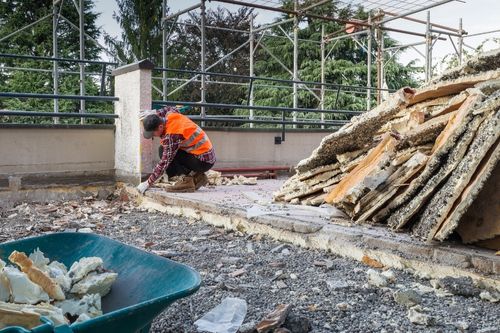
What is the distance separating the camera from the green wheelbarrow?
1661 millimetres

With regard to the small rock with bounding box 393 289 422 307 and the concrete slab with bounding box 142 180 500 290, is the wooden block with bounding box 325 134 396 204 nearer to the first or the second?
the concrete slab with bounding box 142 180 500 290

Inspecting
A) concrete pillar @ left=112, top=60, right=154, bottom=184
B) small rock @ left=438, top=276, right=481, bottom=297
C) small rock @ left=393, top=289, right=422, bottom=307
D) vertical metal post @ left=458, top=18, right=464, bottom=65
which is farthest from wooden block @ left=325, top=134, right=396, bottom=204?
vertical metal post @ left=458, top=18, right=464, bottom=65

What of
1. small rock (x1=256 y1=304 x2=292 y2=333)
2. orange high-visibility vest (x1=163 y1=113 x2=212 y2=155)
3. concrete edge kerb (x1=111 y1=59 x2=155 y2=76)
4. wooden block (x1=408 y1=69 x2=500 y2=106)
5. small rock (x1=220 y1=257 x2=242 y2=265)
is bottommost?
small rock (x1=220 y1=257 x2=242 y2=265)

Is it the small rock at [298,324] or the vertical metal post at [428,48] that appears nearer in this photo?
the small rock at [298,324]

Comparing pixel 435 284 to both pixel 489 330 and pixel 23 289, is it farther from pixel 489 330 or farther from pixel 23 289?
pixel 23 289

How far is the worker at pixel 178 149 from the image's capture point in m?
6.41

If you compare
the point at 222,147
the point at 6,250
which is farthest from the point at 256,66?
the point at 6,250

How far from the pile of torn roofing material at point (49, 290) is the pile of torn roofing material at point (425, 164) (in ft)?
7.64

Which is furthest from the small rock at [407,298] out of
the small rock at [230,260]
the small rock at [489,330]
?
the small rock at [230,260]

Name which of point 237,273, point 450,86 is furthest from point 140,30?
point 237,273

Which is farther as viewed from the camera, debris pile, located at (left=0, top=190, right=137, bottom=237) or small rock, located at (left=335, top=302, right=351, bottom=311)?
debris pile, located at (left=0, top=190, right=137, bottom=237)

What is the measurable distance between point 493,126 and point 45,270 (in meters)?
3.07

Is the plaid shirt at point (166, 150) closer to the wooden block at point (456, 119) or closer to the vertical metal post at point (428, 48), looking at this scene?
the wooden block at point (456, 119)

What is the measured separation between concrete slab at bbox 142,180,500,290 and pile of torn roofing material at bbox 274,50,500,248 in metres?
0.15
